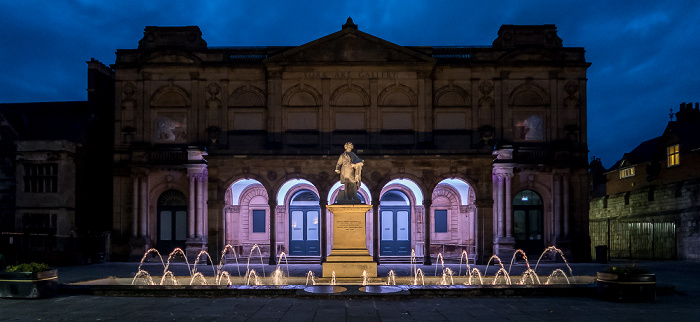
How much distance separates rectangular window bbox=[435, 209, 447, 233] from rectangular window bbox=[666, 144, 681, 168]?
14.1 metres

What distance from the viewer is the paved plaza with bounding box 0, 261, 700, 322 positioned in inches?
502

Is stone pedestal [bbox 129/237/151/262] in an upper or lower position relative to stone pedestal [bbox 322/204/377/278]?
lower

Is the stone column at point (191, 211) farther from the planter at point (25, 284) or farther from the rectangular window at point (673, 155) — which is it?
the rectangular window at point (673, 155)

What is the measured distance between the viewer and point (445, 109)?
34406 mm

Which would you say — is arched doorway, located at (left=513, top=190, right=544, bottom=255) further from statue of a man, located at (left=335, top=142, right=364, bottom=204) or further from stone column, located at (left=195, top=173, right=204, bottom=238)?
stone column, located at (left=195, top=173, right=204, bottom=238)

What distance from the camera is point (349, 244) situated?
67.1 feet

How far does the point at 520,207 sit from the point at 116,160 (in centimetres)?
2265

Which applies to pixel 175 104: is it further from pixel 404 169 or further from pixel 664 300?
pixel 664 300

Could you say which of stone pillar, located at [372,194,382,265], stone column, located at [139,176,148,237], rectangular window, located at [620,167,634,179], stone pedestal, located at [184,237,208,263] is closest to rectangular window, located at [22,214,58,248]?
stone column, located at [139,176,148,237]

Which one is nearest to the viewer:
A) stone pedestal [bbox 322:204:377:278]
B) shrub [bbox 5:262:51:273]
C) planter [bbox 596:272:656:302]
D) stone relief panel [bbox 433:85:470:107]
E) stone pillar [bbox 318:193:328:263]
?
planter [bbox 596:272:656:302]

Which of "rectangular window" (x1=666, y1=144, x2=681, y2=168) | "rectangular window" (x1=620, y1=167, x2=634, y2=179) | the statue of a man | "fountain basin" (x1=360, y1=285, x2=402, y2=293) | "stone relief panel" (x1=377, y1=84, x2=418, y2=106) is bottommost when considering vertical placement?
"fountain basin" (x1=360, y1=285, x2=402, y2=293)

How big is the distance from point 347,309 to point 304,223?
23.1m

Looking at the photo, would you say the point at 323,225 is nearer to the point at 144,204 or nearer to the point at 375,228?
the point at 375,228

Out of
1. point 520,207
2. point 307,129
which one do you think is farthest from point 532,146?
point 307,129
